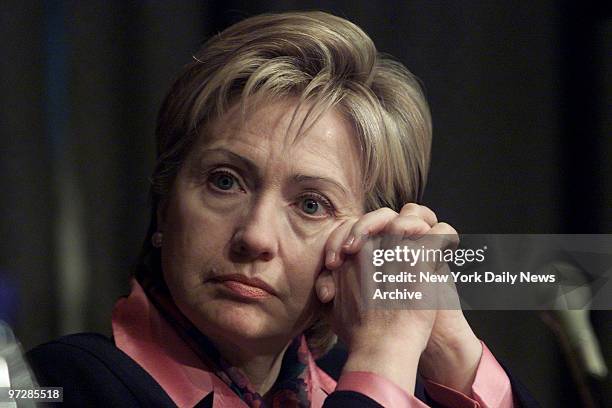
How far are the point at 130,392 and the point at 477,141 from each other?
653 millimetres

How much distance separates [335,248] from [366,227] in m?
0.05

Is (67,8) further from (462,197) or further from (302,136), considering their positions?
(462,197)

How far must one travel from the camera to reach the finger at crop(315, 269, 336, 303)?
3.83 feet

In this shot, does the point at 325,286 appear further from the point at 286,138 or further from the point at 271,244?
the point at 286,138

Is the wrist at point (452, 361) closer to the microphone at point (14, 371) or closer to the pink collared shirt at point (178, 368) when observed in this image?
the pink collared shirt at point (178, 368)

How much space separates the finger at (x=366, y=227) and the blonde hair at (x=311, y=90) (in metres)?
0.07

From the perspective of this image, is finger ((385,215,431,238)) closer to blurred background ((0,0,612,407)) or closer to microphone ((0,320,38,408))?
blurred background ((0,0,612,407))

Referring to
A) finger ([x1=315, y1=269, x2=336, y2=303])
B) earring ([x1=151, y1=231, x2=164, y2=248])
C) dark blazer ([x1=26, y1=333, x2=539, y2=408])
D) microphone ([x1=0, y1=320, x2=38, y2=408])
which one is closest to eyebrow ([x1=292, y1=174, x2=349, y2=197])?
finger ([x1=315, y1=269, x2=336, y2=303])

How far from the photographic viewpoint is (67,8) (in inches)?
51.3

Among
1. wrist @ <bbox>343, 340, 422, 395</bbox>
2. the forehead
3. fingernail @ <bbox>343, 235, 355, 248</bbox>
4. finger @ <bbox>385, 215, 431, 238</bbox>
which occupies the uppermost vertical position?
the forehead

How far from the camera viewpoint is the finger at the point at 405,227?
1.15 metres

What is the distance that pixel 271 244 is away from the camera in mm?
1125

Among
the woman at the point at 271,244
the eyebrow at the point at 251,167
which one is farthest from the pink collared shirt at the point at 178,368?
the eyebrow at the point at 251,167

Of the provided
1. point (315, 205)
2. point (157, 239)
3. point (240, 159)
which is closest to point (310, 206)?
point (315, 205)
